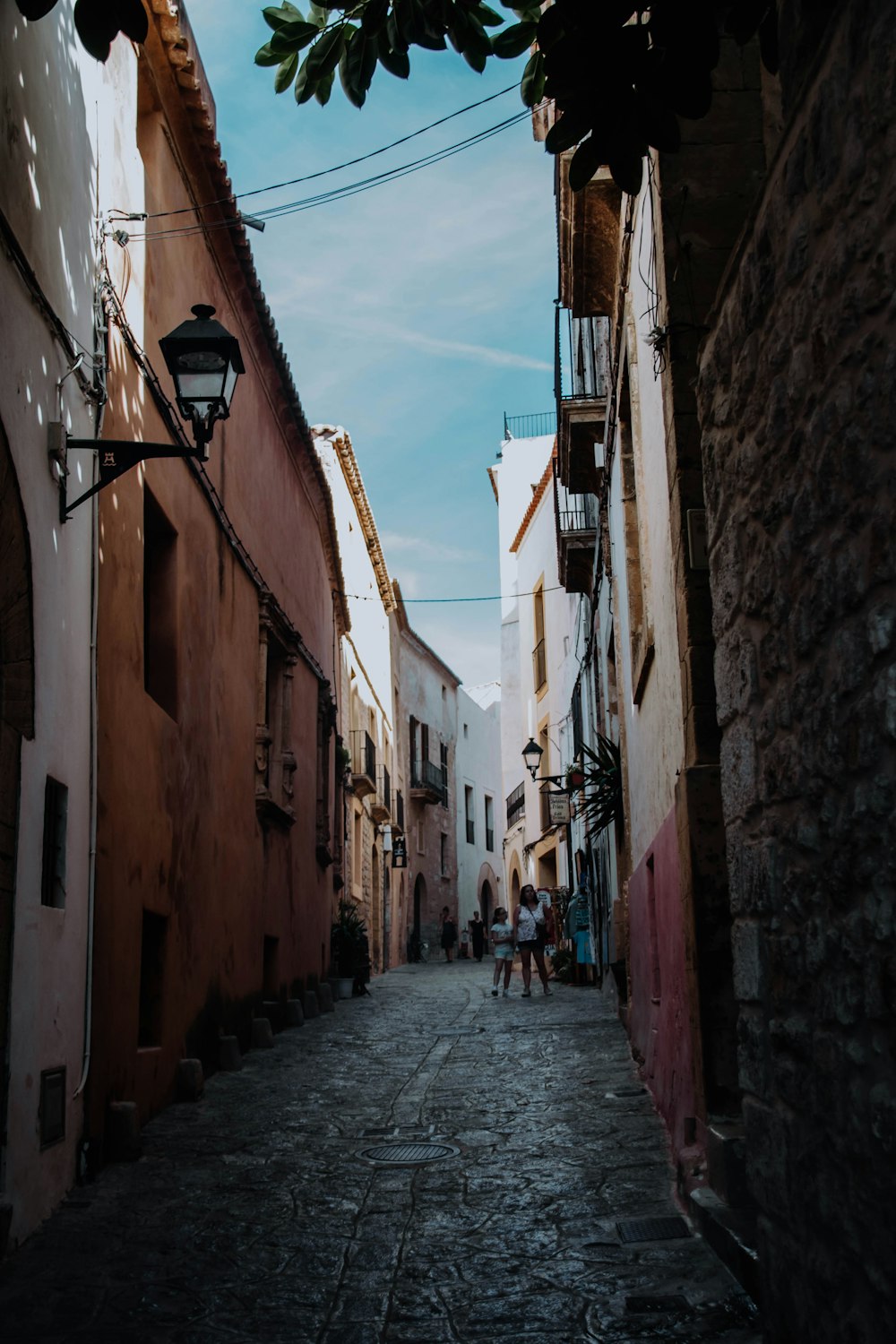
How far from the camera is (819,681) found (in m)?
3.28

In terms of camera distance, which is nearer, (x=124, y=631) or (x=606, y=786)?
(x=124, y=631)

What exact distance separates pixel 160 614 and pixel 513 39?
6.30 metres

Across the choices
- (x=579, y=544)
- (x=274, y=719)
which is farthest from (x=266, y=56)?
(x=579, y=544)

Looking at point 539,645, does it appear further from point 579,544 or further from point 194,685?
point 194,685

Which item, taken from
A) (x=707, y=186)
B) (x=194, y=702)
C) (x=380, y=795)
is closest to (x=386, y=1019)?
(x=194, y=702)

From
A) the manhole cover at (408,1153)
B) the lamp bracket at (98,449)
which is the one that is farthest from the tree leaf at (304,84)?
the manhole cover at (408,1153)

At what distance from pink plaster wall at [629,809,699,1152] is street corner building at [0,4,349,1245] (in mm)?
2826

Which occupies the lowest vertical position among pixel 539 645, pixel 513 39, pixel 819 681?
pixel 819 681

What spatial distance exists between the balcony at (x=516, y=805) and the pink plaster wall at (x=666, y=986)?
2601cm

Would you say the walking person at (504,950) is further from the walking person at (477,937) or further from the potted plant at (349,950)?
the walking person at (477,937)

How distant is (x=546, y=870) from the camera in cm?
3238

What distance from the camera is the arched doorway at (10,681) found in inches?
218

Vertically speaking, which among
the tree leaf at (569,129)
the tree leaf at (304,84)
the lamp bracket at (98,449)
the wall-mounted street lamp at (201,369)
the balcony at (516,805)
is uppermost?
the balcony at (516,805)

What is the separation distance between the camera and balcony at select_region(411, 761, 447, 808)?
3959cm
